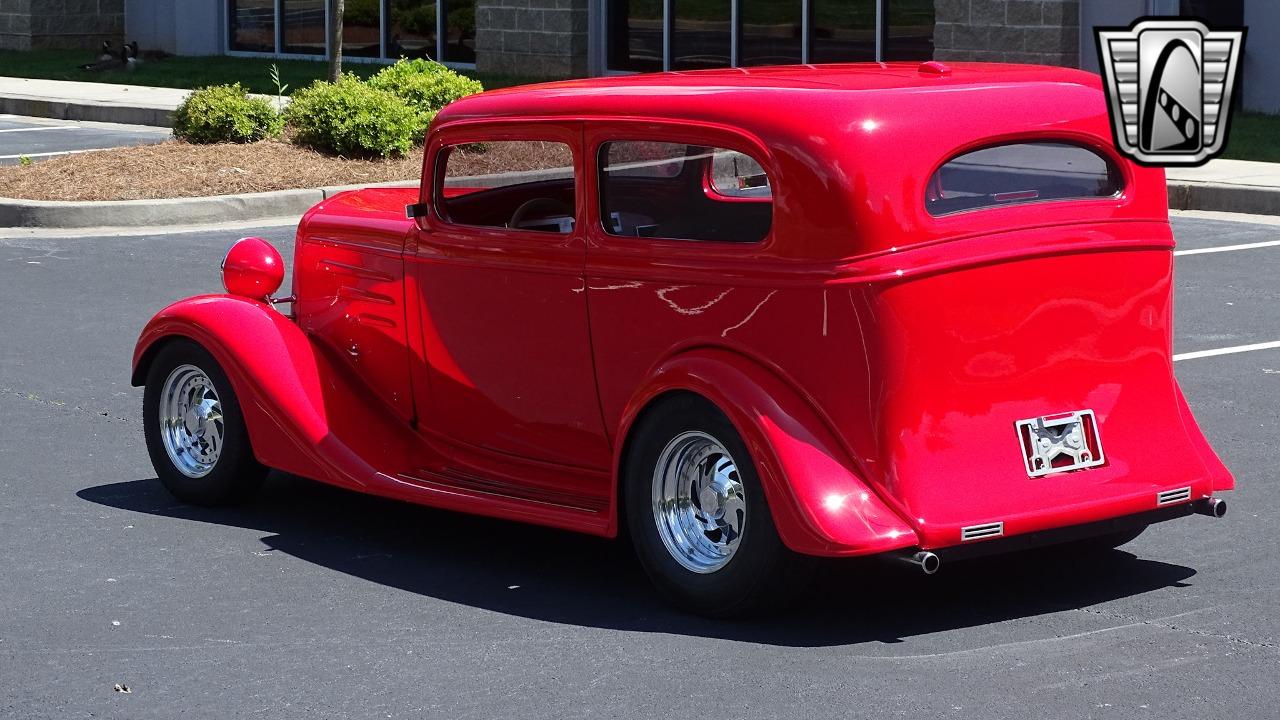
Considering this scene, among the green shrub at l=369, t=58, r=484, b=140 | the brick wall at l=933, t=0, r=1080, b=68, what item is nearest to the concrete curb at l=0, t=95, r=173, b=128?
the green shrub at l=369, t=58, r=484, b=140

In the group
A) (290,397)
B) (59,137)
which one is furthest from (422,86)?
(290,397)

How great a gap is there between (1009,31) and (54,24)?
727 inches

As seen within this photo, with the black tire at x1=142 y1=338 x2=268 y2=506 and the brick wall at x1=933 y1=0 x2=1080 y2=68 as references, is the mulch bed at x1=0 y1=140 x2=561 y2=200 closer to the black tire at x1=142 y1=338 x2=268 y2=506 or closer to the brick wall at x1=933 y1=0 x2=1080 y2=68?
the brick wall at x1=933 y1=0 x2=1080 y2=68

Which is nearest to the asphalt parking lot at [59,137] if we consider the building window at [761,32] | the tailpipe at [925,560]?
the building window at [761,32]

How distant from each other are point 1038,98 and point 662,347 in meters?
1.33

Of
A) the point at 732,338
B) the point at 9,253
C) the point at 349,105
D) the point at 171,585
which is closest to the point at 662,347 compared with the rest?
the point at 732,338

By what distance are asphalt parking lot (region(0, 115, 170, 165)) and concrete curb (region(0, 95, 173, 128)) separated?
0.56ft

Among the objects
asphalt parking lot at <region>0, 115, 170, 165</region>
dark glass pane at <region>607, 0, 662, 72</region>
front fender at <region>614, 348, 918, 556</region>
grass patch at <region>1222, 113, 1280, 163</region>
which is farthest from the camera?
dark glass pane at <region>607, 0, 662, 72</region>

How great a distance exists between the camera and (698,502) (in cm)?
561

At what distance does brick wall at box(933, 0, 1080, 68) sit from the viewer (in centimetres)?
2050

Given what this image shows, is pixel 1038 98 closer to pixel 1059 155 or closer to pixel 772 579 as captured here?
pixel 1059 155

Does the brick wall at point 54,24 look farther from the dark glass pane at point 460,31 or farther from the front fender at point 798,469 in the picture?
the front fender at point 798,469

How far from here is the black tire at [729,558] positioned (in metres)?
5.36

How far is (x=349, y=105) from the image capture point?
1712 cm
